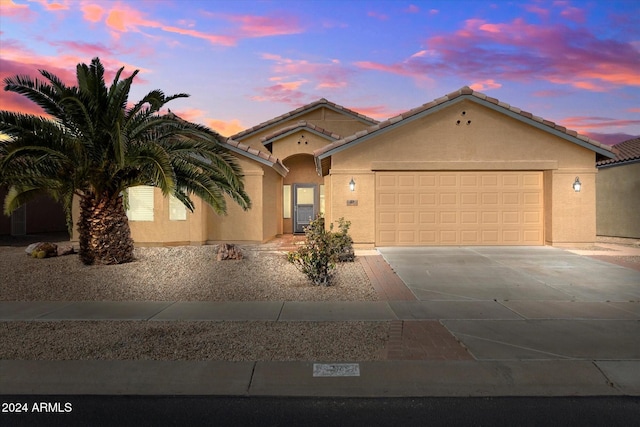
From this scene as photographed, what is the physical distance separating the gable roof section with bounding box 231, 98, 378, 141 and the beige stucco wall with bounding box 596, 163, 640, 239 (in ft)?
36.8

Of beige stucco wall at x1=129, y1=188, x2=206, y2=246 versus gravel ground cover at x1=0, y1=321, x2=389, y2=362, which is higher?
beige stucco wall at x1=129, y1=188, x2=206, y2=246

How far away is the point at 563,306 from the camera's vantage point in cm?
761

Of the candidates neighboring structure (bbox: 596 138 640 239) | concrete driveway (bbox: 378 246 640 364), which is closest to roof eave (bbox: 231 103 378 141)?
neighboring structure (bbox: 596 138 640 239)

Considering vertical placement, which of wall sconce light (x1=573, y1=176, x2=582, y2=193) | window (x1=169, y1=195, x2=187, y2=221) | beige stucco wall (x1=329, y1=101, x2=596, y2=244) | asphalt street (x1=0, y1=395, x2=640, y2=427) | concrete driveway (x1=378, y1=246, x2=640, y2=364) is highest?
beige stucco wall (x1=329, y1=101, x2=596, y2=244)

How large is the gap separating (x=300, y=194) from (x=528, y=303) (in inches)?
586

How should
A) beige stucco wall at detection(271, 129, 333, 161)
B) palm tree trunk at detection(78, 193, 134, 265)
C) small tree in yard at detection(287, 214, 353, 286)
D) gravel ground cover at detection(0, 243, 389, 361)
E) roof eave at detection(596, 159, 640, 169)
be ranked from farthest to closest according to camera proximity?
beige stucco wall at detection(271, 129, 333, 161), roof eave at detection(596, 159, 640, 169), palm tree trunk at detection(78, 193, 134, 265), small tree in yard at detection(287, 214, 353, 286), gravel ground cover at detection(0, 243, 389, 361)

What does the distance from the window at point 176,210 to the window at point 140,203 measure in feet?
2.20

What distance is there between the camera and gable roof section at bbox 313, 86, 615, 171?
47.0 ft

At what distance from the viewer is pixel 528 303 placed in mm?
7852

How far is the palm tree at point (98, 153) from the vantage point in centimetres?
1020

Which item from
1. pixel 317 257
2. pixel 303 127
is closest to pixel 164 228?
pixel 317 257

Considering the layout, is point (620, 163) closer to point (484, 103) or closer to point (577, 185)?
point (577, 185)

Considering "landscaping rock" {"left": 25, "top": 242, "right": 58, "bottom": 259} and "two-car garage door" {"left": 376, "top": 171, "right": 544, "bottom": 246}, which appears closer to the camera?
"landscaping rock" {"left": 25, "top": 242, "right": 58, "bottom": 259}

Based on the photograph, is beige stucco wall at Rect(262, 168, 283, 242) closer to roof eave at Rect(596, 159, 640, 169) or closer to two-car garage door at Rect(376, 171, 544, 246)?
two-car garage door at Rect(376, 171, 544, 246)
